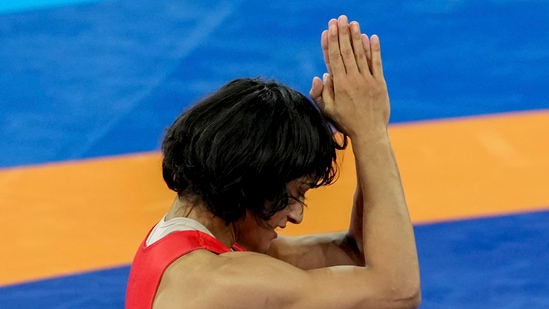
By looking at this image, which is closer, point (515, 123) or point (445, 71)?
point (515, 123)

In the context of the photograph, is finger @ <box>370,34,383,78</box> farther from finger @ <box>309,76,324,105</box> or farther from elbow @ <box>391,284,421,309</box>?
elbow @ <box>391,284,421,309</box>

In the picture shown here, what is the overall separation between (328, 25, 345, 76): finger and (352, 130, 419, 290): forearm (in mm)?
158

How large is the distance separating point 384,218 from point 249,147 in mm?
339

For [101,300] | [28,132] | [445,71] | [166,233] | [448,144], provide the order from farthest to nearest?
[445,71], [28,132], [448,144], [101,300], [166,233]

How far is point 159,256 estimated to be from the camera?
6.35 ft

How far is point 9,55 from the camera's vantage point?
5.80 m

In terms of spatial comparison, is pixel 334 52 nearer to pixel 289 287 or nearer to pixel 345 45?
pixel 345 45

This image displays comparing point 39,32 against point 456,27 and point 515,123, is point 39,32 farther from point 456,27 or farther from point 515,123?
point 515,123

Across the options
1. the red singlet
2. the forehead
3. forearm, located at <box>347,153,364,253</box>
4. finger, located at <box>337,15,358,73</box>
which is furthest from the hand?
the red singlet

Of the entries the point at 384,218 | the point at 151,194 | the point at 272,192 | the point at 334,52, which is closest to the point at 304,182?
the point at 272,192

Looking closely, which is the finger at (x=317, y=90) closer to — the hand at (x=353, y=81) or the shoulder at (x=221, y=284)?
the hand at (x=353, y=81)

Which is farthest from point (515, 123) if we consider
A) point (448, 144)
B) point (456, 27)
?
point (456, 27)

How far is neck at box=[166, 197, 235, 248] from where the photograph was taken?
6.77 ft

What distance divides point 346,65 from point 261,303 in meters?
0.56
